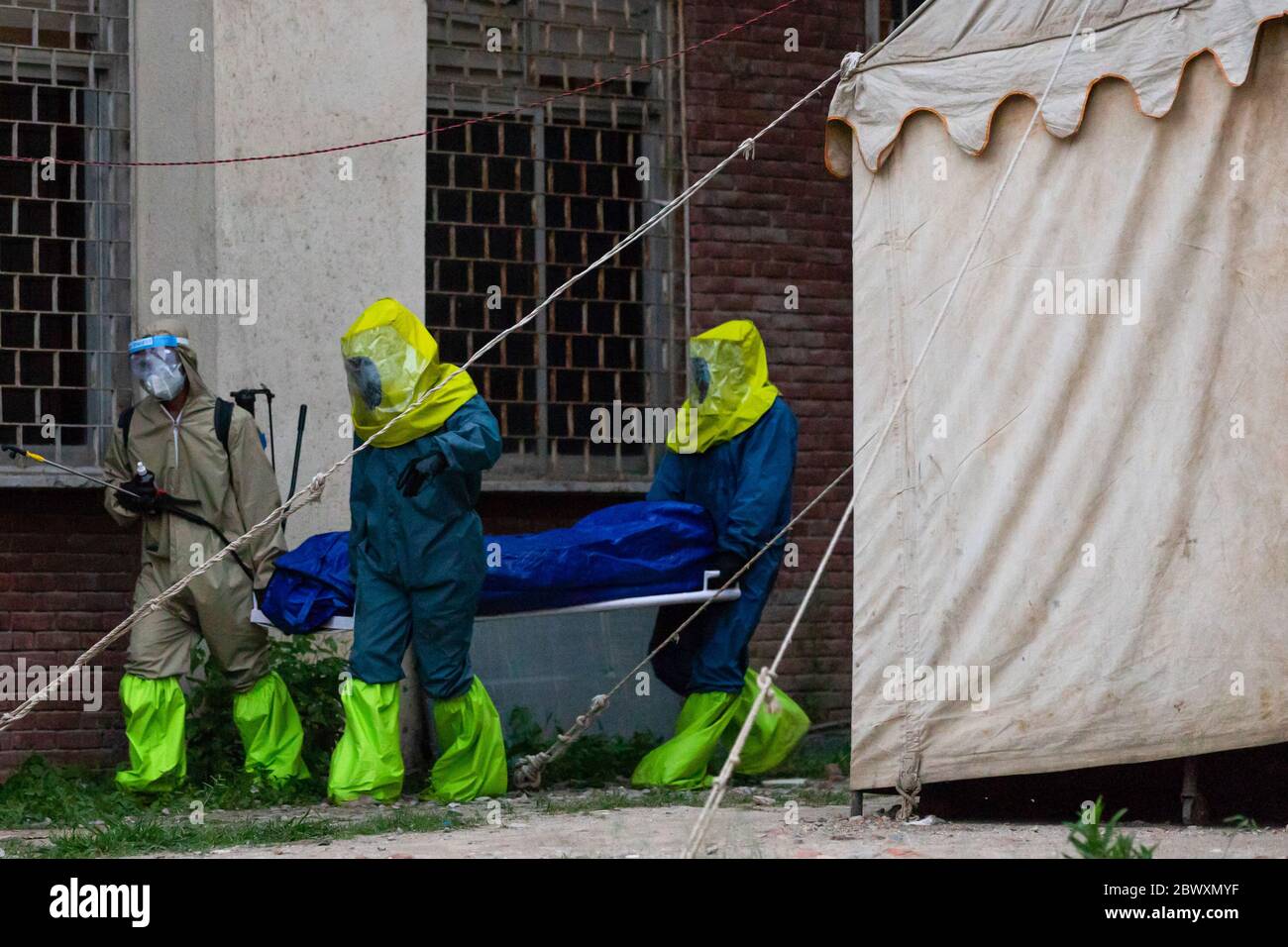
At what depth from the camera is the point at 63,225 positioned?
8.95 m

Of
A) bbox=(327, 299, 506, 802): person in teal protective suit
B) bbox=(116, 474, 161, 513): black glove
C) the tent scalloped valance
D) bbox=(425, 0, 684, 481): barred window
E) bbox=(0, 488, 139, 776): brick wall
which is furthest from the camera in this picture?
bbox=(425, 0, 684, 481): barred window

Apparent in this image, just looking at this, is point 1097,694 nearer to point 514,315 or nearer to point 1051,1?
point 1051,1

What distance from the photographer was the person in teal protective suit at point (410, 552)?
759cm

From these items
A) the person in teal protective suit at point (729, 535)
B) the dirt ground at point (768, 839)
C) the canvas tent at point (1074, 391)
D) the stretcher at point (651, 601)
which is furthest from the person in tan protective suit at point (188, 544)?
the canvas tent at point (1074, 391)

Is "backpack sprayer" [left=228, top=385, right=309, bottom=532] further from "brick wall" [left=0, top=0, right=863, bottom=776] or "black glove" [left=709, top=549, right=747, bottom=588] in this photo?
"black glove" [left=709, top=549, right=747, bottom=588]

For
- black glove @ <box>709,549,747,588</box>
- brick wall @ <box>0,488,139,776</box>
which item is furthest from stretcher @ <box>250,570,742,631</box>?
brick wall @ <box>0,488,139,776</box>

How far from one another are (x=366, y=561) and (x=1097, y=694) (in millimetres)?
2992

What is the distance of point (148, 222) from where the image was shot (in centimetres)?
888

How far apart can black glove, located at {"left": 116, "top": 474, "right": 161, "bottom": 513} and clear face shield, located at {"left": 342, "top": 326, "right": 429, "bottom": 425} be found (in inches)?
39.8

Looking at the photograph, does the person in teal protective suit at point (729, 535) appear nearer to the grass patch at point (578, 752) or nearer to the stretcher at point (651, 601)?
the stretcher at point (651, 601)

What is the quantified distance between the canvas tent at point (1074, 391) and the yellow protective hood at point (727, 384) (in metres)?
1.51

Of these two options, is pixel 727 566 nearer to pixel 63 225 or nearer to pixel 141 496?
pixel 141 496

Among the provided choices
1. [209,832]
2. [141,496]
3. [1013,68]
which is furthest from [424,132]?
[209,832]

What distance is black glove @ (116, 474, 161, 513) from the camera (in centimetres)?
799
